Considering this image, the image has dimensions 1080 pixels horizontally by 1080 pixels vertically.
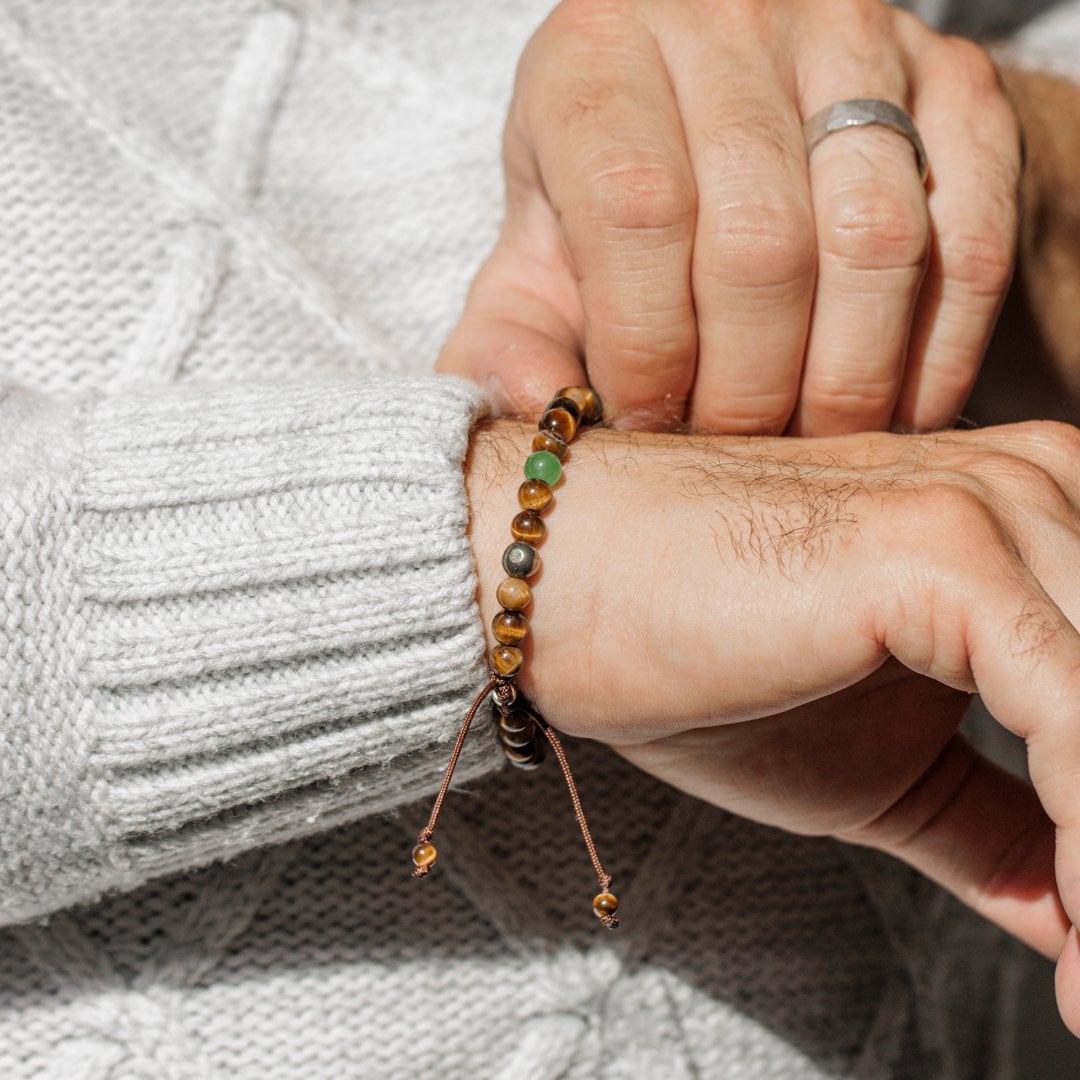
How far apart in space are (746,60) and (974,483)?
420 mm

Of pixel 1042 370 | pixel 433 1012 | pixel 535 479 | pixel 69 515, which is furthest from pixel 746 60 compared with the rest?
pixel 433 1012

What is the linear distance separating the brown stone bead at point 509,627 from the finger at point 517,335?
217mm

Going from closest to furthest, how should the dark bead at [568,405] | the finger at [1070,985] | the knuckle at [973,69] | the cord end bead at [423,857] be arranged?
the finger at [1070,985] < the cord end bead at [423,857] < the dark bead at [568,405] < the knuckle at [973,69]

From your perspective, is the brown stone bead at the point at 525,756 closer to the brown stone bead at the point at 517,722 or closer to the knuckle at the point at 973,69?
the brown stone bead at the point at 517,722

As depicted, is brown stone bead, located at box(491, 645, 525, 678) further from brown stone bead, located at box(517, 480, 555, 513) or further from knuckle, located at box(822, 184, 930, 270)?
knuckle, located at box(822, 184, 930, 270)

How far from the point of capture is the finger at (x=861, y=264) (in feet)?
2.71

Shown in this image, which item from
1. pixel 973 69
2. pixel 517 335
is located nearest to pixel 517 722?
pixel 517 335

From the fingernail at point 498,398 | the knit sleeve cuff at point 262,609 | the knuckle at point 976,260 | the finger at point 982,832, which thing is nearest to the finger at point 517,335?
the fingernail at point 498,398

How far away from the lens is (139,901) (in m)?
0.87

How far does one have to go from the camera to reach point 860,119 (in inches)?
33.9

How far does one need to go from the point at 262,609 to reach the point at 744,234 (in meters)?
0.46

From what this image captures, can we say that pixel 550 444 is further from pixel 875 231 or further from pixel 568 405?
pixel 875 231

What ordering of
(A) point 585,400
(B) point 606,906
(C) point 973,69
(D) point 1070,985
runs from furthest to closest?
(C) point 973,69
(A) point 585,400
(B) point 606,906
(D) point 1070,985

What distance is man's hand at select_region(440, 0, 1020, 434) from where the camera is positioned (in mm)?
818
